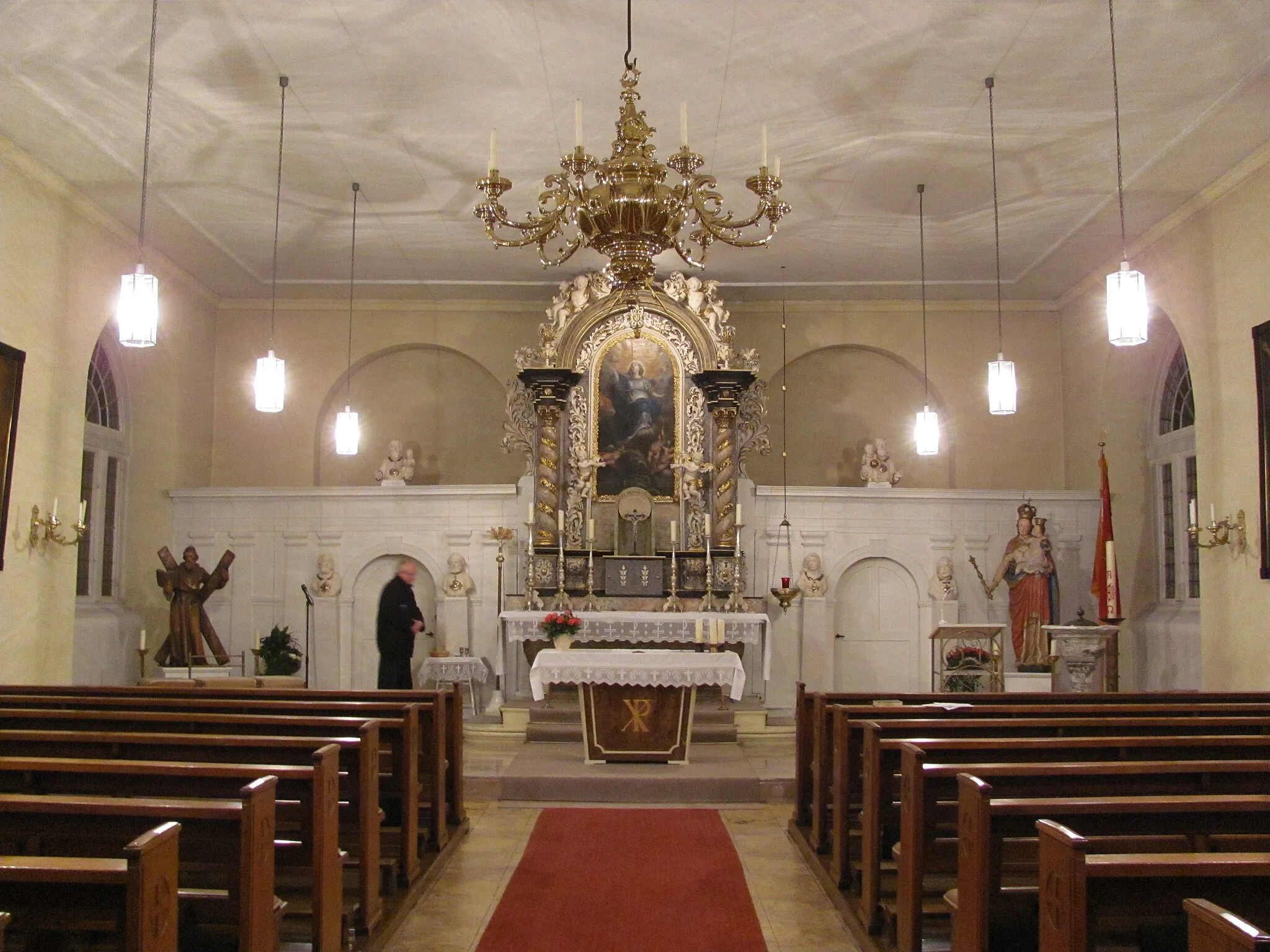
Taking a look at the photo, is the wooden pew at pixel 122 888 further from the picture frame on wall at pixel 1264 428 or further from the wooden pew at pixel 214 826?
the picture frame on wall at pixel 1264 428

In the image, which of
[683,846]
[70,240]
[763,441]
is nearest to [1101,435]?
[763,441]

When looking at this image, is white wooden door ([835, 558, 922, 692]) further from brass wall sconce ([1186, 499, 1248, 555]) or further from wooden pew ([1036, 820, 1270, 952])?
wooden pew ([1036, 820, 1270, 952])

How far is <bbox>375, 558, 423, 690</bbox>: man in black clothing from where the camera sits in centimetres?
1068

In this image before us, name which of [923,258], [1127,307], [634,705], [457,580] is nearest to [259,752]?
[634,705]

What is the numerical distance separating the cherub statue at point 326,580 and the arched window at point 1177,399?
9937 mm

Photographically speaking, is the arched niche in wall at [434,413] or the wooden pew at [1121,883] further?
the arched niche in wall at [434,413]

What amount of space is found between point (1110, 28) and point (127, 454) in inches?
433

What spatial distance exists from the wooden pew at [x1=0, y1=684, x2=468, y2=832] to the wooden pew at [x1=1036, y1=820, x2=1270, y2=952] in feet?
14.8

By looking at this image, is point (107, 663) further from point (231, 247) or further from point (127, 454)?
point (231, 247)

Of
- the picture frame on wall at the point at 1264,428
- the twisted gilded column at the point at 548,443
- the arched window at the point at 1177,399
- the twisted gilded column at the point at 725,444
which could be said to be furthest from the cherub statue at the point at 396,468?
the picture frame on wall at the point at 1264,428

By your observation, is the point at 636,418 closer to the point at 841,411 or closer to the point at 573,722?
the point at 841,411

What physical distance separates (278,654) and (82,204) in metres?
5.23

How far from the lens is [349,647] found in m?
14.0

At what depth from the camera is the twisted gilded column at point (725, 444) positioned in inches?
544
